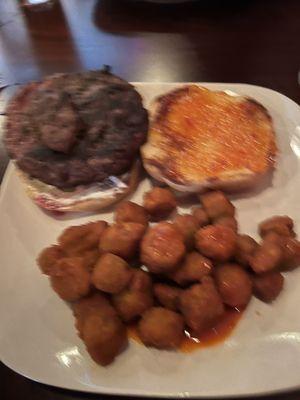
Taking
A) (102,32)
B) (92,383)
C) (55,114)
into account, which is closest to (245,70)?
(102,32)

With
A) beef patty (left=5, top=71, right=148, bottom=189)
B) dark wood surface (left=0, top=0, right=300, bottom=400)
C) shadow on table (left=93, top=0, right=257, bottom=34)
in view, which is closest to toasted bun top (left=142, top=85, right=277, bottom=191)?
beef patty (left=5, top=71, right=148, bottom=189)

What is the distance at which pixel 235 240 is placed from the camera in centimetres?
134

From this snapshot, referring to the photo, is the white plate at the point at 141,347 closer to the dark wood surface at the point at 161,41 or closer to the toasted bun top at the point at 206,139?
the toasted bun top at the point at 206,139

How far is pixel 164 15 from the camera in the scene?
2.30 m

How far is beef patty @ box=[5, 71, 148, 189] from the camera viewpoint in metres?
1.52

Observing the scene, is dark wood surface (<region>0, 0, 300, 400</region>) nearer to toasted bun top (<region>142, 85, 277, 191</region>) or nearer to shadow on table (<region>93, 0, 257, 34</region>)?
shadow on table (<region>93, 0, 257, 34</region>)

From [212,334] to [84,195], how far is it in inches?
24.1

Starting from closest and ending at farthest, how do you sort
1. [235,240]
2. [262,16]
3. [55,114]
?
[235,240], [55,114], [262,16]

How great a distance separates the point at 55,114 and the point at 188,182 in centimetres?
48

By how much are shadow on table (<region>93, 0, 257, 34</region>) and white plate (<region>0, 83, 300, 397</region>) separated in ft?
3.52

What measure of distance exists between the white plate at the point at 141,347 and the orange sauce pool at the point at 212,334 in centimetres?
2

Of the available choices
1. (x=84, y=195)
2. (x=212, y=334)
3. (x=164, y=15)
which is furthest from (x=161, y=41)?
(x=212, y=334)

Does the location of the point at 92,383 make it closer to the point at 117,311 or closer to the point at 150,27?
the point at 117,311

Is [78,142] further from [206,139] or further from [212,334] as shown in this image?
[212,334]
